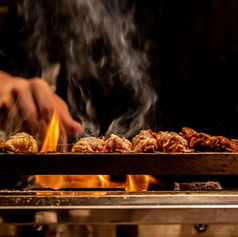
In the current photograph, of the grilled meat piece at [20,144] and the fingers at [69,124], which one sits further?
the fingers at [69,124]

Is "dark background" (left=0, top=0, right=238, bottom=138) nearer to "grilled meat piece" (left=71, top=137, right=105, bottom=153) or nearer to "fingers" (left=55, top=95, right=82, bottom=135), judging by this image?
"fingers" (left=55, top=95, right=82, bottom=135)

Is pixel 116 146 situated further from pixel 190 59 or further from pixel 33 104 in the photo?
pixel 190 59

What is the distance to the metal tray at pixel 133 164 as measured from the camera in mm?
1968

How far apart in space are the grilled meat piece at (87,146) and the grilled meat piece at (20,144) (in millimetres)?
506

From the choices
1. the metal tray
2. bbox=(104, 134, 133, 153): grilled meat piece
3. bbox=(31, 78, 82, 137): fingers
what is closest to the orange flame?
bbox=(104, 134, 133, 153): grilled meat piece

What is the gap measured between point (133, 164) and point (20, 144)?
1331 millimetres

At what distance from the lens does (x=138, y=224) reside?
159cm

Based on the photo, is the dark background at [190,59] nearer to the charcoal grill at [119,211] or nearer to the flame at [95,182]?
the flame at [95,182]

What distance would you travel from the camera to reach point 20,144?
2.57m

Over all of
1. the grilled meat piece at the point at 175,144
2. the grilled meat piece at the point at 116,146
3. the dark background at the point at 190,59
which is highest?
the dark background at the point at 190,59

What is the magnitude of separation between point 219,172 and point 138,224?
2.76 ft

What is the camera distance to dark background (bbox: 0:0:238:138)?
4.12 meters

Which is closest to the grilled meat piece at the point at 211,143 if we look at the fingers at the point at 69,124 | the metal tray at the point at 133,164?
the metal tray at the point at 133,164

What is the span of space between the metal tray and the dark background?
2.53m
